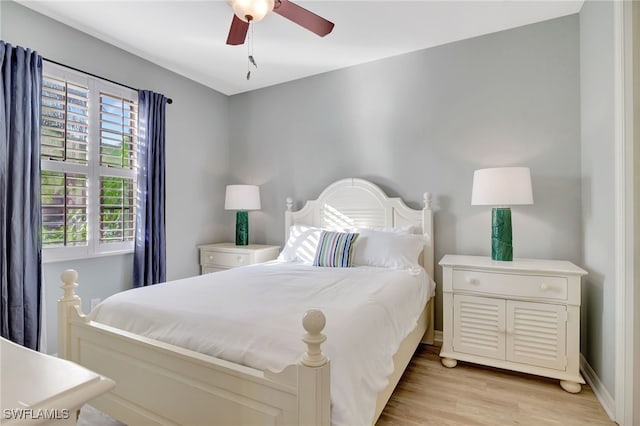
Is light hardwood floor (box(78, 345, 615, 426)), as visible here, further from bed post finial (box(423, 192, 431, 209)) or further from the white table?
the white table

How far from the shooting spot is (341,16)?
255cm

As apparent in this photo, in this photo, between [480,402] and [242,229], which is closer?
[480,402]

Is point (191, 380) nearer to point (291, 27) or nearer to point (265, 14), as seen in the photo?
point (265, 14)

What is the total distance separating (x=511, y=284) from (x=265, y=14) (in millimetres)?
2337

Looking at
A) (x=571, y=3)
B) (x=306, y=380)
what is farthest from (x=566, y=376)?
(x=571, y=3)

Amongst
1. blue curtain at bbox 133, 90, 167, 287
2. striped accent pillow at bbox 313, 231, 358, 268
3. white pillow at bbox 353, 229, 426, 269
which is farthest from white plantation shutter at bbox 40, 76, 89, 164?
white pillow at bbox 353, 229, 426, 269

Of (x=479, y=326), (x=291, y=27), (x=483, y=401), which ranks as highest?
(x=291, y=27)

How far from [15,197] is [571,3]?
4222 millimetres

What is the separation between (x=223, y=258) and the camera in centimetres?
363

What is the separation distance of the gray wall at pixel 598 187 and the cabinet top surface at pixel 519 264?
0.54 ft

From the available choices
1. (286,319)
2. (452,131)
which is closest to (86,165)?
(286,319)

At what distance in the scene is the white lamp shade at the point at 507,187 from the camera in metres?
2.34

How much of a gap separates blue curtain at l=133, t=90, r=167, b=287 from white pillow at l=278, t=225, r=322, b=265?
1.26 m

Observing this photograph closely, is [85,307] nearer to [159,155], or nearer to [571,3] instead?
[159,155]
